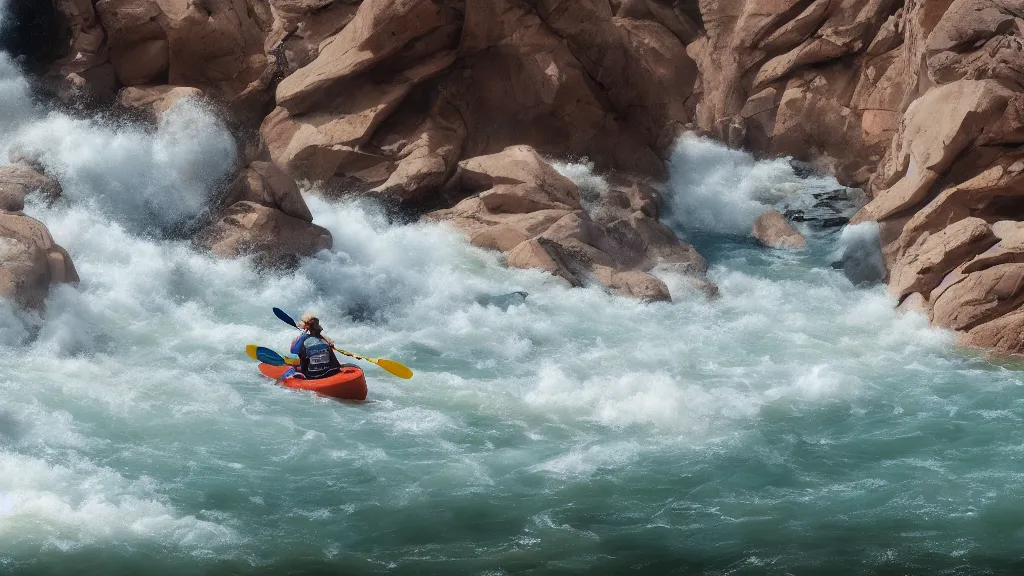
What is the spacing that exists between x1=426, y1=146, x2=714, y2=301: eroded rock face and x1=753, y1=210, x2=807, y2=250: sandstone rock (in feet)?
7.04

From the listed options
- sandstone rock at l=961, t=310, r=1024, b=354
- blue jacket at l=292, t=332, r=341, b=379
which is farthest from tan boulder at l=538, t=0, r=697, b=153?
blue jacket at l=292, t=332, r=341, b=379

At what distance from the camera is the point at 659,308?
14602 millimetres

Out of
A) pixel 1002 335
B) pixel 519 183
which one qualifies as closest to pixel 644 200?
pixel 519 183

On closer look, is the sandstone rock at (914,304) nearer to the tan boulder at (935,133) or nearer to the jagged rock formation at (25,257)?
the tan boulder at (935,133)

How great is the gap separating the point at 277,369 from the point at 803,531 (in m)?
5.31

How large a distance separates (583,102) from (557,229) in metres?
3.43

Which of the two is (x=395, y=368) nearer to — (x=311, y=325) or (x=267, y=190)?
(x=311, y=325)

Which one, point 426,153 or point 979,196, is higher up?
point 426,153

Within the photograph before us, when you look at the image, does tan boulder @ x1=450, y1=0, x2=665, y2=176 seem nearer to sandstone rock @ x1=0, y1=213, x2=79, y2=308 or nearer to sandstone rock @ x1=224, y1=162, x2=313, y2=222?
sandstone rock @ x1=224, y1=162, x2=313, y2=222

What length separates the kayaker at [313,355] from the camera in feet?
36.2

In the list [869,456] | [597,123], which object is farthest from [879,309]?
[597,123]

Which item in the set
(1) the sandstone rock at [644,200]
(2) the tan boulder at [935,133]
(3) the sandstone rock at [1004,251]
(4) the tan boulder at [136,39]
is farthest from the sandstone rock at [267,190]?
(3) the sandstone rock at [1004,251]

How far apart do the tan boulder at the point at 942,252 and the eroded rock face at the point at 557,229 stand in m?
2.58

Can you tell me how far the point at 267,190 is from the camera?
48.3ft
